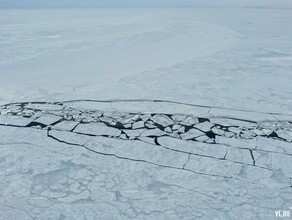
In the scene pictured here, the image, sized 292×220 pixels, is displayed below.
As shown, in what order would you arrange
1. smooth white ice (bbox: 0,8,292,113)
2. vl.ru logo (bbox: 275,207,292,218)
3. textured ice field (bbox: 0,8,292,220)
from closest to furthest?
vl.ru logo (bbox: 275,207,292,218), textured ice field (bbox: 0,8,292,220), smooth white ice (bbox: 0,8,292,113)

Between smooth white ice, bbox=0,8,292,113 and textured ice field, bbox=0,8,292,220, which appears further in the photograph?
smooth white ice, bbox=0,8,292,113

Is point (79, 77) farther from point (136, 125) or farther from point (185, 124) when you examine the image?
point (185, 124)

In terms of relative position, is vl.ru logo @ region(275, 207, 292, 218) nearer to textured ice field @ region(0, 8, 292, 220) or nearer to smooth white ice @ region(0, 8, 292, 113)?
textured ice field @ region(0, 8, 292, 220)

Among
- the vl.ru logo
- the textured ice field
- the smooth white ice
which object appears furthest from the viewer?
the smooth white ice

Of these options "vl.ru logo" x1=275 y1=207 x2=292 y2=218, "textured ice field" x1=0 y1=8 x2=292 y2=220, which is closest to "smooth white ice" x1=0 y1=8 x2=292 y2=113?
"textured ice field" x1=0 y1=8 x2=292 y2=220

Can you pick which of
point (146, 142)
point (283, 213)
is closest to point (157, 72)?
point (146, 142)

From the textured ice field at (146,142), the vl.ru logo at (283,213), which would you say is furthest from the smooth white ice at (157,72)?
the vl.ru logo at (283,213)

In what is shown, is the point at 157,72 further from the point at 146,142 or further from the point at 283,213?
the point at 283,213

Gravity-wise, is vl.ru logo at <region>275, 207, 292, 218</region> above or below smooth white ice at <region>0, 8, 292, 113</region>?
below

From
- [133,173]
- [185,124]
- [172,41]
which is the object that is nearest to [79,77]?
[185,124]
